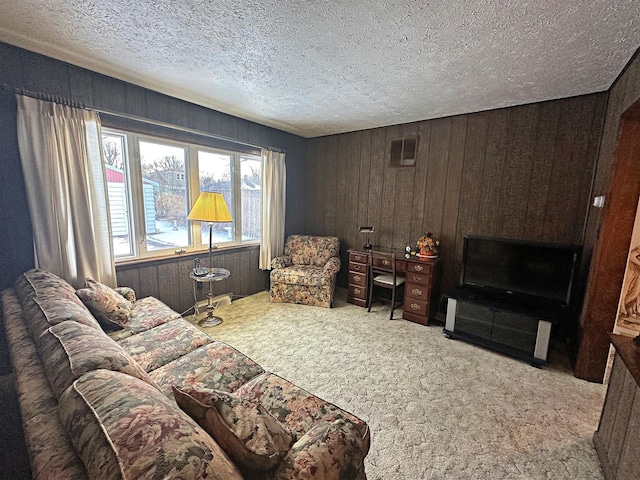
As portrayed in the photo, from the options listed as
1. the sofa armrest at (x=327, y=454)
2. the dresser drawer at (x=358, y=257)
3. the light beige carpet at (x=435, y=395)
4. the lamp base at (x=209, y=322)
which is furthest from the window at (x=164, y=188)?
the sofa armrest at (x=327, y=454)

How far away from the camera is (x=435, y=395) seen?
6.88 ft

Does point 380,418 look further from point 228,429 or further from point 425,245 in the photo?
point 425,245

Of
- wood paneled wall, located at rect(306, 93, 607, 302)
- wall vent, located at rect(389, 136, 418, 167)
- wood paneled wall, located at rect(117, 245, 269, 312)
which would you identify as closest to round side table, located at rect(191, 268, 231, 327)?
wood paneled wall, located at rect(117, 245, 269, 312)

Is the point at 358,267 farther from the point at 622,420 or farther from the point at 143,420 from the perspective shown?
the point at 143,420

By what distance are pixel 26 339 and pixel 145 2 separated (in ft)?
6.09

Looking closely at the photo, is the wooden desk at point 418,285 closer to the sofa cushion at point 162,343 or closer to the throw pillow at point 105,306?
the sofa cushion at point 162,343

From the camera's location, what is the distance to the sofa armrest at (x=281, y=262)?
4.01 metres

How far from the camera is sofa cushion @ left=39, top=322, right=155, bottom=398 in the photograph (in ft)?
3.01

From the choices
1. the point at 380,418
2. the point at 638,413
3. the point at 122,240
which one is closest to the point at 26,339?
the point at 122,240

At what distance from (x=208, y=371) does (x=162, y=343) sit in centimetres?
51

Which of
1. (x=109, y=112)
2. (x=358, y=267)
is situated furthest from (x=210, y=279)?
(x=358, y=267)

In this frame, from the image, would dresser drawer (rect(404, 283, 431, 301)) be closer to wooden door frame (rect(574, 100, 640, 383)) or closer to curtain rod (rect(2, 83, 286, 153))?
wooden door frame (rect(574, 100, 640, 383))

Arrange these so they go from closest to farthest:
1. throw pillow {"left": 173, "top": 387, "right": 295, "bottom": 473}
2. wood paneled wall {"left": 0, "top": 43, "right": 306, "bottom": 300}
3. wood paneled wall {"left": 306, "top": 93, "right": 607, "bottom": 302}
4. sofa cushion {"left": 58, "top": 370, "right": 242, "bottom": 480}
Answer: sofa cushion {"left": 58, "top": 370, "right": 242, "bottom": 480}
throw pillow {"left": 173, "top": 387, "right": 295, "bottom": 473}
wood paneled wall {"left": 0, "top": 43, "right": 306, "bottom": 300}
wood paneled wall {"left": 306, "top": 93, "right": 607, "bottom": 302}

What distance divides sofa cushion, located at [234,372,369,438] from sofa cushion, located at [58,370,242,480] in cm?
64
